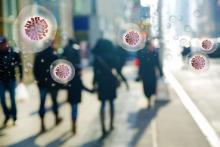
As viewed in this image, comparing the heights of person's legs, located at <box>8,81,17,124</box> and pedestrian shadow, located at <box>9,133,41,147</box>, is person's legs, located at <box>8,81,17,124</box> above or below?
above

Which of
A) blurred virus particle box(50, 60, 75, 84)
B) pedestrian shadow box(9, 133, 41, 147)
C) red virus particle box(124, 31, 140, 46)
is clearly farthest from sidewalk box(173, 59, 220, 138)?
pedestrian shadow box(9, 133, 41, 147)

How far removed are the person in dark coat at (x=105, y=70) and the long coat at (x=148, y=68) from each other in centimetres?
292

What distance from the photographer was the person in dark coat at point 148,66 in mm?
11172

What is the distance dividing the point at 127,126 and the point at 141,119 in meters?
0.87

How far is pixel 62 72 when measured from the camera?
846 cm

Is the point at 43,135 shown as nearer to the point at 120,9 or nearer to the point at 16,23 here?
the point at 16,23

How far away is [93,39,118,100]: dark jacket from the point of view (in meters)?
8.12

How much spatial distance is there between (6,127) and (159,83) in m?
5.37

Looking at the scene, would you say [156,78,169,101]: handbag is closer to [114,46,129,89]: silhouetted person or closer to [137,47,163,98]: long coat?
[137,47,163,98]: long coat

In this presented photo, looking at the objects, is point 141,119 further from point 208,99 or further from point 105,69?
point 208,99

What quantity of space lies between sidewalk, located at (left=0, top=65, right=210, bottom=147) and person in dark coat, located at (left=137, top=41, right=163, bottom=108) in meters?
0.51

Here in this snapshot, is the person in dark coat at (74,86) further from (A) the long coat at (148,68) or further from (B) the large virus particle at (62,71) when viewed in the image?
(A) the long coat at (148,68)

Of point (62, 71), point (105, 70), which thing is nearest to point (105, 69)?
point (105, 70)

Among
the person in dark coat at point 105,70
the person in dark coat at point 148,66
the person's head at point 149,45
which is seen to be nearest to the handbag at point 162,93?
the person in dark coat at point 148,66
